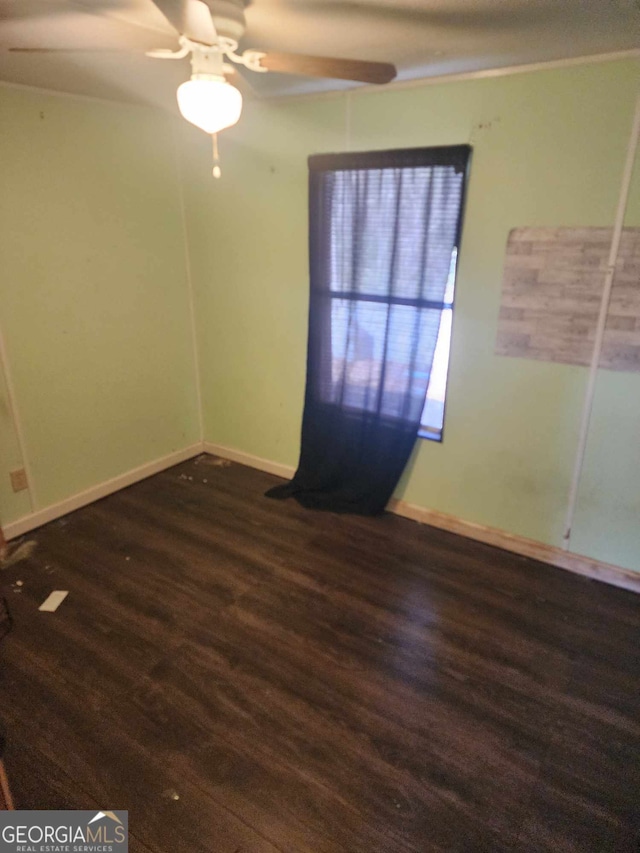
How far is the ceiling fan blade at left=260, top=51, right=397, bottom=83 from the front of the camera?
1.61m

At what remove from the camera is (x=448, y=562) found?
8.89 feet

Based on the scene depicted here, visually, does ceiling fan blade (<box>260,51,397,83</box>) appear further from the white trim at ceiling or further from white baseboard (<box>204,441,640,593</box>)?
white baseboard (<box>204,441,640,593</box>)

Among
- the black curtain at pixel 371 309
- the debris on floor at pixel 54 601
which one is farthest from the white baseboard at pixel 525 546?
the debris on floor at pixel 54 601

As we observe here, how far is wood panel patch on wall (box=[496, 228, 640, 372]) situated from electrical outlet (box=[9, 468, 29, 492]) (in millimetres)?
2616

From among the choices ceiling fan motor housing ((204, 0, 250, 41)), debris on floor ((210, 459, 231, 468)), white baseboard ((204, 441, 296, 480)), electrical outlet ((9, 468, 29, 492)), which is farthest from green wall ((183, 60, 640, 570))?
electrical outlet ((9, 468, 29, 492))

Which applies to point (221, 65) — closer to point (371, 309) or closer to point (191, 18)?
point (191, 18)

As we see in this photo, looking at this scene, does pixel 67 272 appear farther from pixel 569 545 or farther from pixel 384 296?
pixel 569 545

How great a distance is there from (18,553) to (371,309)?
2.26 metres

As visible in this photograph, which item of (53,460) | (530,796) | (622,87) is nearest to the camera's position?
(530,796)

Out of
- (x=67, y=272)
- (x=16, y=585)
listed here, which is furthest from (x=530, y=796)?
(x=67, y=272)

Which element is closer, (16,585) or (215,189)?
(16,585)

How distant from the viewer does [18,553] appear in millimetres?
2746

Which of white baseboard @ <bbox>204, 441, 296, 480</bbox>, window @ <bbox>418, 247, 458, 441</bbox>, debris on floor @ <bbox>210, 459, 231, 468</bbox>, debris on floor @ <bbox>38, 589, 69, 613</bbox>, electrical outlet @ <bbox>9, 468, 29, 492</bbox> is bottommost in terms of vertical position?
debris on floor @ <bbox>38, 589, 69, 613</bbox>

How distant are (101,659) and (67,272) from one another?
1991mm
